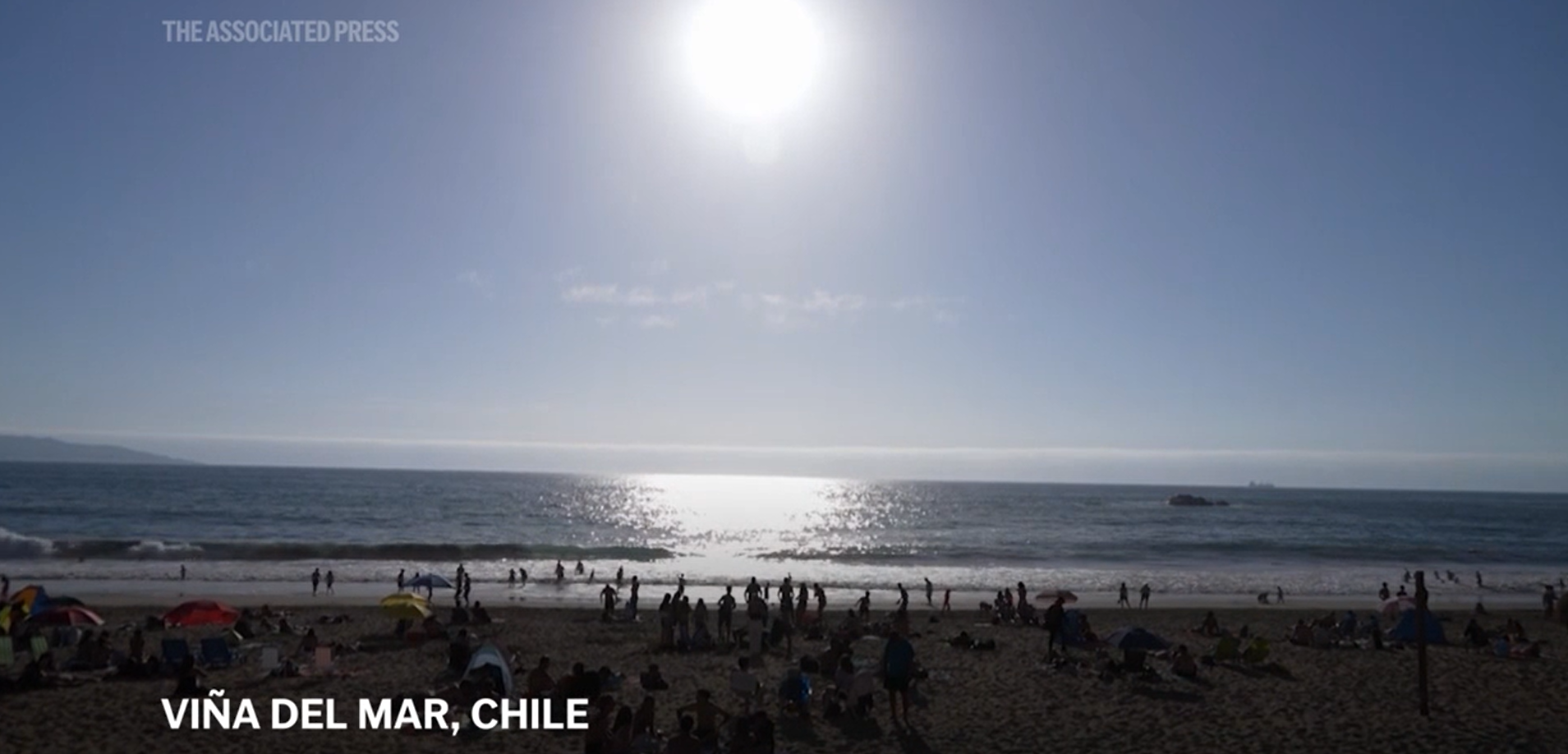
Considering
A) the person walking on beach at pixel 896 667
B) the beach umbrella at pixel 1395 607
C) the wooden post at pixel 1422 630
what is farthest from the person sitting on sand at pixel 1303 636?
the person walking on beach at pixel 896 667

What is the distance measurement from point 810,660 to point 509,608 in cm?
1461

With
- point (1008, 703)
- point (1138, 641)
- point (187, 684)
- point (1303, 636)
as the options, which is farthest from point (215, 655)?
point (1303, 636)

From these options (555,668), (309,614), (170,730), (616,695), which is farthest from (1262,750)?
(309,614)

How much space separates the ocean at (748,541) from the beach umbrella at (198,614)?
15229 mm

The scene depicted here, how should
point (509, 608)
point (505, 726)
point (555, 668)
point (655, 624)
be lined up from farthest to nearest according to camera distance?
point (509, 608) → point (655, 624) → point (555, 668) → point (505, 726)

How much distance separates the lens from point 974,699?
49.6ft

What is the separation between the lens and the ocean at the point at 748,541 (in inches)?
1670

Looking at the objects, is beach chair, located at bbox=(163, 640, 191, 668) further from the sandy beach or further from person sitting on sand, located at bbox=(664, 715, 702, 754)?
person sitting on sand, located at bbox=(664, 715, 702, 754)

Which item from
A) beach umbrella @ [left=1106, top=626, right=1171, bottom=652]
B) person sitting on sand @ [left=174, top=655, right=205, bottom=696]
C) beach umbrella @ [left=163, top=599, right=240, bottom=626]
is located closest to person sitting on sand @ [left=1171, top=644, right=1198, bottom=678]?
beach umbrella @ [left=1106, top=626, right=1171, bottom=652]

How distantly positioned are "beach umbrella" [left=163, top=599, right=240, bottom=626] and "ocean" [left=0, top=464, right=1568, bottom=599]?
15.2m

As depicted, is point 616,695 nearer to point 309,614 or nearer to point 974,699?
point 974,699

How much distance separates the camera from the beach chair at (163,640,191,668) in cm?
1588

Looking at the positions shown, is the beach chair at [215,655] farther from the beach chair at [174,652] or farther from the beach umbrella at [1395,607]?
the beach umbrella at [1395,607]

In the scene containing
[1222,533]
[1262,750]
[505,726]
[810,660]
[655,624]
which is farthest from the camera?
[1222,533]
